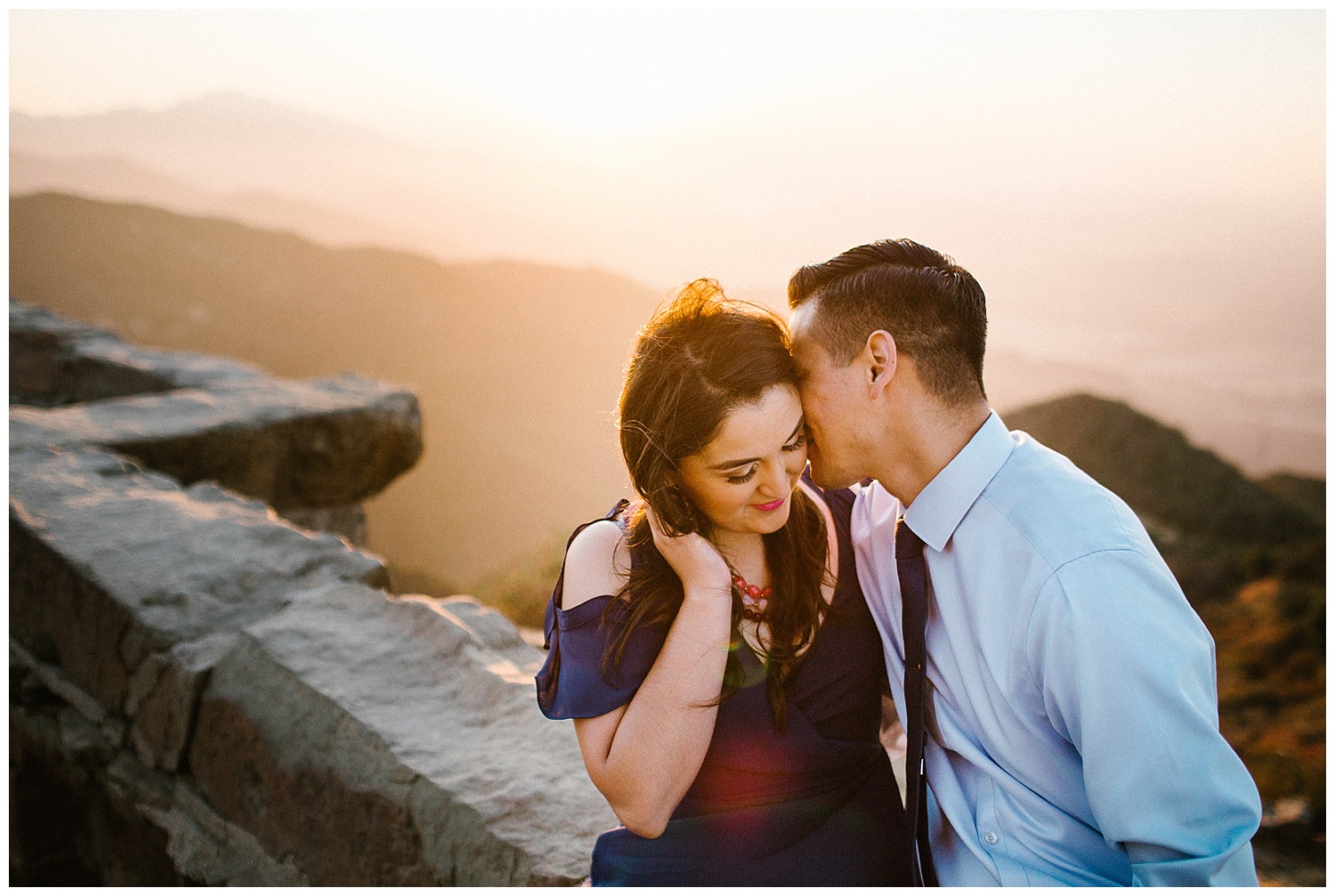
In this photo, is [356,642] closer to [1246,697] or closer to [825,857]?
[825,857]

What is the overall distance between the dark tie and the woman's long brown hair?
209 millimetres

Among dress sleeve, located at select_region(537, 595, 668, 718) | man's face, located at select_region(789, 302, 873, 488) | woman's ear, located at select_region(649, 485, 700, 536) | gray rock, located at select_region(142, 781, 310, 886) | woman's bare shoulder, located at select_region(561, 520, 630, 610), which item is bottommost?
gray rock, located at select_region(142, 781, 310, 886)

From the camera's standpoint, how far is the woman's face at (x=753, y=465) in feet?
5.34

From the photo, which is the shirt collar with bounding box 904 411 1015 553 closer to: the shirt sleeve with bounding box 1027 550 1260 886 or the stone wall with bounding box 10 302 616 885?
the shirt sleeve with bounding box 1027 550 1260 886

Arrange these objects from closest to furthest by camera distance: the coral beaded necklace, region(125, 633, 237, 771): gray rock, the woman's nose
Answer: the woman's nose, the coral beaded necklace, region(125, 633, 237, 771): gray rock

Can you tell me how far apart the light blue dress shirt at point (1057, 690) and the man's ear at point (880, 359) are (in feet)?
0.69

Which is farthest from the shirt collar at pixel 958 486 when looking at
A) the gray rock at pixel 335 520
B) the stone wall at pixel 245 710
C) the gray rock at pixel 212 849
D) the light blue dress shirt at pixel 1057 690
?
the gray rock at pixel 335 520

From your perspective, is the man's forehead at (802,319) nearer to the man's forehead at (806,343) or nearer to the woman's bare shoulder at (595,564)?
the man's forehead at (806,343)

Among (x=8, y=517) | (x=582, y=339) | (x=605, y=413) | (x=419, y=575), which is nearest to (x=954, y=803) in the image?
(x=605, y=413)

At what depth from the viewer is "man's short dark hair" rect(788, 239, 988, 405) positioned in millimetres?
1701

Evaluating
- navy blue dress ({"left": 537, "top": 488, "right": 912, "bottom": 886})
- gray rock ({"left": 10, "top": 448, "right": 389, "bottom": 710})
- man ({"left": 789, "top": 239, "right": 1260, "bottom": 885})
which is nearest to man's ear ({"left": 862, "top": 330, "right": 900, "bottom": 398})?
man ({"left": 789, "top": 239, "right": 1260, "bottom": 885})

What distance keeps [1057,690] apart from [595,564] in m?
0.87

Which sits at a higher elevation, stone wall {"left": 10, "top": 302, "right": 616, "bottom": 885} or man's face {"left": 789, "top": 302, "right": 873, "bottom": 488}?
man's face {"left": 789, "top": 302, "right": 873, "bottom": 488}

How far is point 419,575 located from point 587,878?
6.11m
